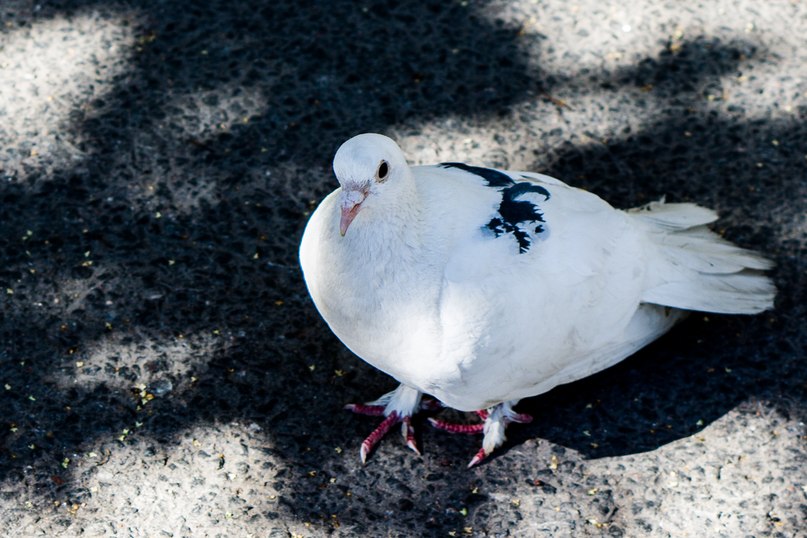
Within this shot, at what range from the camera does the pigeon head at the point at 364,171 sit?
2603 millimetres

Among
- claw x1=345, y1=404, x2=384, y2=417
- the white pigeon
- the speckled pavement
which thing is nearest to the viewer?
the white pigeon

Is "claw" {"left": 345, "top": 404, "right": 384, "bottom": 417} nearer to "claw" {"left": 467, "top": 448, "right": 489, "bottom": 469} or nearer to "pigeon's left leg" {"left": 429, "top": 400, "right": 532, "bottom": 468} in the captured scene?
"pigeon's left leg" {"left": 429, "top": 400, "right": 532, "bottom": 468}

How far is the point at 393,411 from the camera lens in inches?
131

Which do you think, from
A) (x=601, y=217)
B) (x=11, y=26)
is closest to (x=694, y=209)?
(x=601, y=217)

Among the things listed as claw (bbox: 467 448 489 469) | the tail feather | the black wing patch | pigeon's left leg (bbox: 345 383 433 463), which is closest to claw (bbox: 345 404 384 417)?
pigeon's left leg (bbox: 345 383 433 463)

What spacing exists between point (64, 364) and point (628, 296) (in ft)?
6.63

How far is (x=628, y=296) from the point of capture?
308 centimetres

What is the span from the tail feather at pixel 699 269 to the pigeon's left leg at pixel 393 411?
884 mm

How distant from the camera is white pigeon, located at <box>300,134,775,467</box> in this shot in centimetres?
275

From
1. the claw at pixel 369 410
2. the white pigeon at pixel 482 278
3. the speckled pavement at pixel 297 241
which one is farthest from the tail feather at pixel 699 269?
the claw at pixel 369 410

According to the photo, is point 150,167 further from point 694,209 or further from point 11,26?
point 694,209

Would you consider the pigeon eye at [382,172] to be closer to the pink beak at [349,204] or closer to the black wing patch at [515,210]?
the pink beak at [349,204]

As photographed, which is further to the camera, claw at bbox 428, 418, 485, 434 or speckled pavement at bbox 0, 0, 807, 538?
claw at bbox 428, 418, 485, 434

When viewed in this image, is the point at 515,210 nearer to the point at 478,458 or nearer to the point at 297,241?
the point at 478,458
